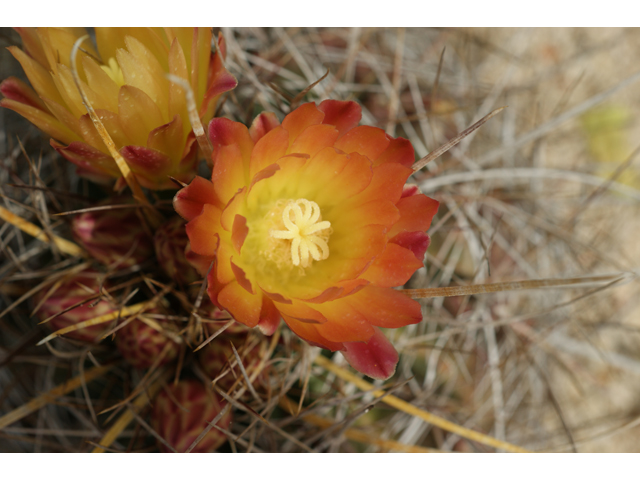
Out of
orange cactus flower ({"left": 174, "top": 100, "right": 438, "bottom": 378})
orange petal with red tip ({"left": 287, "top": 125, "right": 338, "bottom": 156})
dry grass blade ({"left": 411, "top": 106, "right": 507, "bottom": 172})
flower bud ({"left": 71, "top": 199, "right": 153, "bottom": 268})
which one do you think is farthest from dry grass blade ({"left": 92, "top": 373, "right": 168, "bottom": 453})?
dry grass blade ({"left": 411, "top": 106, "right": 507, "bottom": 172})

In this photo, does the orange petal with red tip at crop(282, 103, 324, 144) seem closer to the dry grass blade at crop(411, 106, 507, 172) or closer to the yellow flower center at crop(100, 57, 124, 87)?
the dry grass blade at crop(411, 106, 507, 172)

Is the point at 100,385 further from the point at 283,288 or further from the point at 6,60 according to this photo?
the point at 6,60

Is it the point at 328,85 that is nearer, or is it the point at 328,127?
the point at 328,127

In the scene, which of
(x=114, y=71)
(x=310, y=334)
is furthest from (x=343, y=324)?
(x=114, y=71)

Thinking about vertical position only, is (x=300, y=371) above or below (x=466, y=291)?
below

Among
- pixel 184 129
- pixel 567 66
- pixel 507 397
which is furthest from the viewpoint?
pixel 567 66

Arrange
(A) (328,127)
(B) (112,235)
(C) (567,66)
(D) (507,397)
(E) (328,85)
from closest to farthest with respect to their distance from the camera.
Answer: (A) (328,127), (B) (112,235), (E) (328,85), (D) (507,397), (C) (567,66)

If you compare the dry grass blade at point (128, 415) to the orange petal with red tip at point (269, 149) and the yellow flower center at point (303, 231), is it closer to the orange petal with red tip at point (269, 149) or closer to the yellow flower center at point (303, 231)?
the yellow flower center at point (303, 231)

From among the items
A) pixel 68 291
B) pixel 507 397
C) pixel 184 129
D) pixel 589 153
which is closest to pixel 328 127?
pixel 184 129
